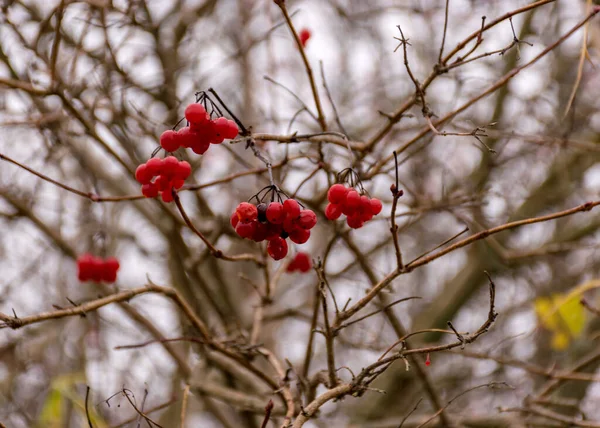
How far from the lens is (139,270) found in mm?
6570

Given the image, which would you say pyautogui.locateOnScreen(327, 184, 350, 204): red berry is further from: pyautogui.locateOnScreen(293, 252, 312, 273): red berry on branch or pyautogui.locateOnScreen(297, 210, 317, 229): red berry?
pyautogui.locateOnScreen(293, 252, 312, 273): red berry on branch

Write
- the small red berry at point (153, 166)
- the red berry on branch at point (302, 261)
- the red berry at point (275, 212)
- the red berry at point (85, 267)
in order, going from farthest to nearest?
the red berry at point (85, 267) → the red berry on branch at point (302, 261) → the small red berry at point (153, 166) → the red berry at point (275, 212)

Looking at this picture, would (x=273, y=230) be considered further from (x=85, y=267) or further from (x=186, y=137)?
(x=85, y=267)

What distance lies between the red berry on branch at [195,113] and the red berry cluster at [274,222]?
0.25 meters

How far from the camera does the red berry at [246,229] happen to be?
1.52 meters

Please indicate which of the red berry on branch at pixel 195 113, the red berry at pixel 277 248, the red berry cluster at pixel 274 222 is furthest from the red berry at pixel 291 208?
the red berry on branch at pixel 195 113

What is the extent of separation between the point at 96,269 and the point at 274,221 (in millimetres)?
1786

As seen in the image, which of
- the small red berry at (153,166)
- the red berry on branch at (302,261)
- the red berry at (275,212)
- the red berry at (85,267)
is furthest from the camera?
the red berry at (85,267)

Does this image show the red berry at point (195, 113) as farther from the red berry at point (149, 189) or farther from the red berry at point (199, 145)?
the red berry at point (149, 189)

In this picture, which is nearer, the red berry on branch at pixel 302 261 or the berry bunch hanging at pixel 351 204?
the berry bunch hanging at pixel 351 204

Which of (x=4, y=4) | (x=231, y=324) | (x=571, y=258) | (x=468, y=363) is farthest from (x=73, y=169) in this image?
(x=571, y=258)

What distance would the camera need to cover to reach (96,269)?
118 inches

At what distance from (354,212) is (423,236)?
162 inches

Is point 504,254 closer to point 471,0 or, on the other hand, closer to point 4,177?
point 471,0
